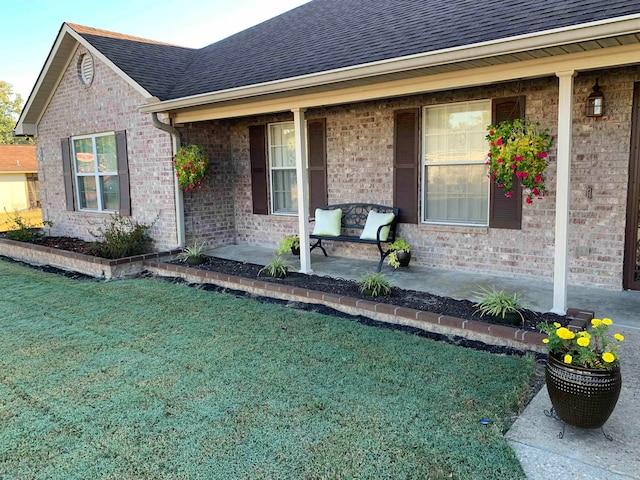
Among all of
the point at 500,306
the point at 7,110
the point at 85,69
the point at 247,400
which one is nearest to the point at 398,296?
the point at 500,306

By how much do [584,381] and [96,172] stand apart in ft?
31.7

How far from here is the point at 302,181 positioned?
21.0 ft

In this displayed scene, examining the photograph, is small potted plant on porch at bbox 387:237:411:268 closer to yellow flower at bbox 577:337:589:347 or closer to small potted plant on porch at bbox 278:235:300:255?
small potted plant on porch at bbox 278:235:300:255

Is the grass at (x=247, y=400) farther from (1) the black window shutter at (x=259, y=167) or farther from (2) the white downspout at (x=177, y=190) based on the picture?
(1) the black window shutter at (x=259, y=167)

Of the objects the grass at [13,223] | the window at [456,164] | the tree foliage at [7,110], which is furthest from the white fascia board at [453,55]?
the tree foliage at [7,110]

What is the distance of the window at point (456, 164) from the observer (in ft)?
20.5

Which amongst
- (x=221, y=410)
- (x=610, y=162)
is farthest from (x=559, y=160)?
(x=221, y=410)

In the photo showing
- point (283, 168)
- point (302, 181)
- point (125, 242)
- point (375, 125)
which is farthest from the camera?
point (283, 168)

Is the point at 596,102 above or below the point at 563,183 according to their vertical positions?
above

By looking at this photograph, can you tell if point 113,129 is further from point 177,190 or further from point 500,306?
point 500,306

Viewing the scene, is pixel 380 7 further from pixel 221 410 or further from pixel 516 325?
pixel 221 410

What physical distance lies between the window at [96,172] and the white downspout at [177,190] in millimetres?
1860

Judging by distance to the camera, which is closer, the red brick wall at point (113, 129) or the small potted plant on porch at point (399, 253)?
the small potted plant on porch at point (399, 253)

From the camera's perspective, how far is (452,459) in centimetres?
263
